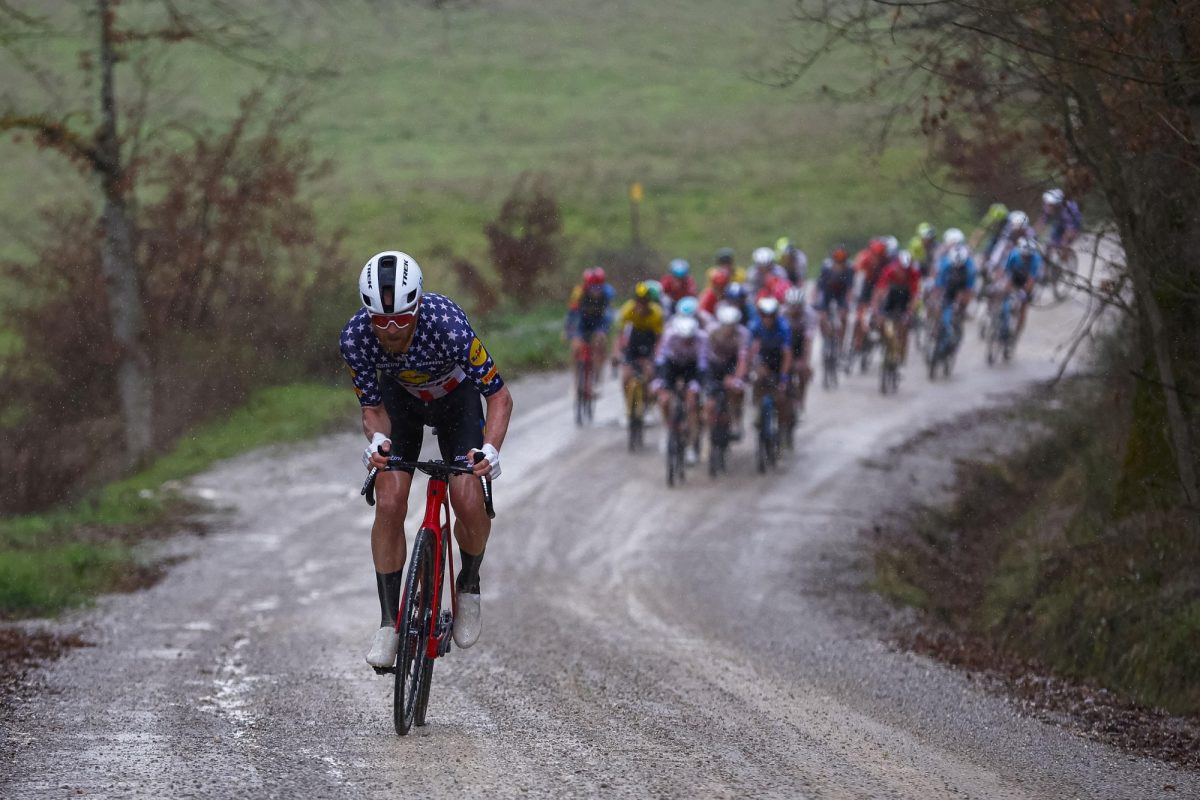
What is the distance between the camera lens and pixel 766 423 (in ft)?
60.7

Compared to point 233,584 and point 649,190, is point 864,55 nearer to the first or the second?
point 233,584

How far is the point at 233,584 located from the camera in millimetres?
13008

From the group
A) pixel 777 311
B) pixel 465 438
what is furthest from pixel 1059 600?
pixel 777 311

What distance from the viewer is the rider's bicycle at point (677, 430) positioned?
17.6 m

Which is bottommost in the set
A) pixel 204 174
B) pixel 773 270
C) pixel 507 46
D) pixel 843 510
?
pixel 843 510

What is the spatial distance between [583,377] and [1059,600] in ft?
36.3

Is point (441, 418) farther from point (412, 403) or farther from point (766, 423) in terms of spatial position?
point (766, 423)

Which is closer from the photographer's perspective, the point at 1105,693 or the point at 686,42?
the point at 1105,693

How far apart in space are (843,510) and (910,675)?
7591 millimetres

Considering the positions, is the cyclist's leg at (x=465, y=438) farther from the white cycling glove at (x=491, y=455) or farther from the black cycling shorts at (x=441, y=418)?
the white cycling glove at (x=491, y=455)

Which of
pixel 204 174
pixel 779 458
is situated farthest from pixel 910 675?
pixel 204 174

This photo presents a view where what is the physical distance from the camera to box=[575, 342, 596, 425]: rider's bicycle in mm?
21078

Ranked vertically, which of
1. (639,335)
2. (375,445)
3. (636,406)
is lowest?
(636,406)

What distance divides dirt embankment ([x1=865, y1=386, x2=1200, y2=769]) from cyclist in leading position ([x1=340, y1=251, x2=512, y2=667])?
141 inches
